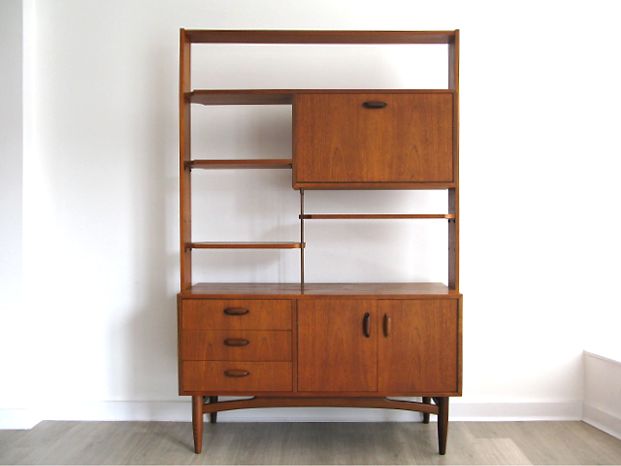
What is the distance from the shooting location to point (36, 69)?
9.71 feet

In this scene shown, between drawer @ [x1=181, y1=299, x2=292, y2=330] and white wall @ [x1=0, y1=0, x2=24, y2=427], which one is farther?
white wall @ [x1=0, y1=0, x2=24, y2=427]

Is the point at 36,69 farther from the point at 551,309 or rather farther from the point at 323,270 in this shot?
the point at 551,309

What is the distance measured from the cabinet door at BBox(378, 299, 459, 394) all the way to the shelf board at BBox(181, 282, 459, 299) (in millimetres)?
55

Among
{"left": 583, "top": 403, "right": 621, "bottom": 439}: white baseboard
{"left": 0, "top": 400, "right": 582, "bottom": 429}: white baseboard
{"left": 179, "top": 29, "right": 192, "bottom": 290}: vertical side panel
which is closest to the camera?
{"left": 179, "top": 29, "right": 192, "bottom": 290}: vertical side panel

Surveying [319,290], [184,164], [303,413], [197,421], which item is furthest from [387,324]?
[184,164]

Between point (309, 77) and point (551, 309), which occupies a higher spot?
point (309, 77)

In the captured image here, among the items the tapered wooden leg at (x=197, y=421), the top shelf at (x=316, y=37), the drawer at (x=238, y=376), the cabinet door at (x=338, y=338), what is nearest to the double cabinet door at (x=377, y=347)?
the cabinet door at (x=338, y=338)

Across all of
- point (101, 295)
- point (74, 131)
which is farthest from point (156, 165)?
point (101, 295)

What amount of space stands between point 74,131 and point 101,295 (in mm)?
896

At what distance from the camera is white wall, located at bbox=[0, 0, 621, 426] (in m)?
2.93

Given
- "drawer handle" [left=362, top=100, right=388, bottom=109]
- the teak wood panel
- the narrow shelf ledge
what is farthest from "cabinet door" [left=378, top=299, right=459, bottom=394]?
the narrow shelf ledge

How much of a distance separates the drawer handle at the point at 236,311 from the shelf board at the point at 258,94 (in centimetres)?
99

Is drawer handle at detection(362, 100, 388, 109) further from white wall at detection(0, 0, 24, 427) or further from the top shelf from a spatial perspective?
white wall at detection(0, 0, 24, 427)

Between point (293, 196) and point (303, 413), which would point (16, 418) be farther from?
point (293, 196)
